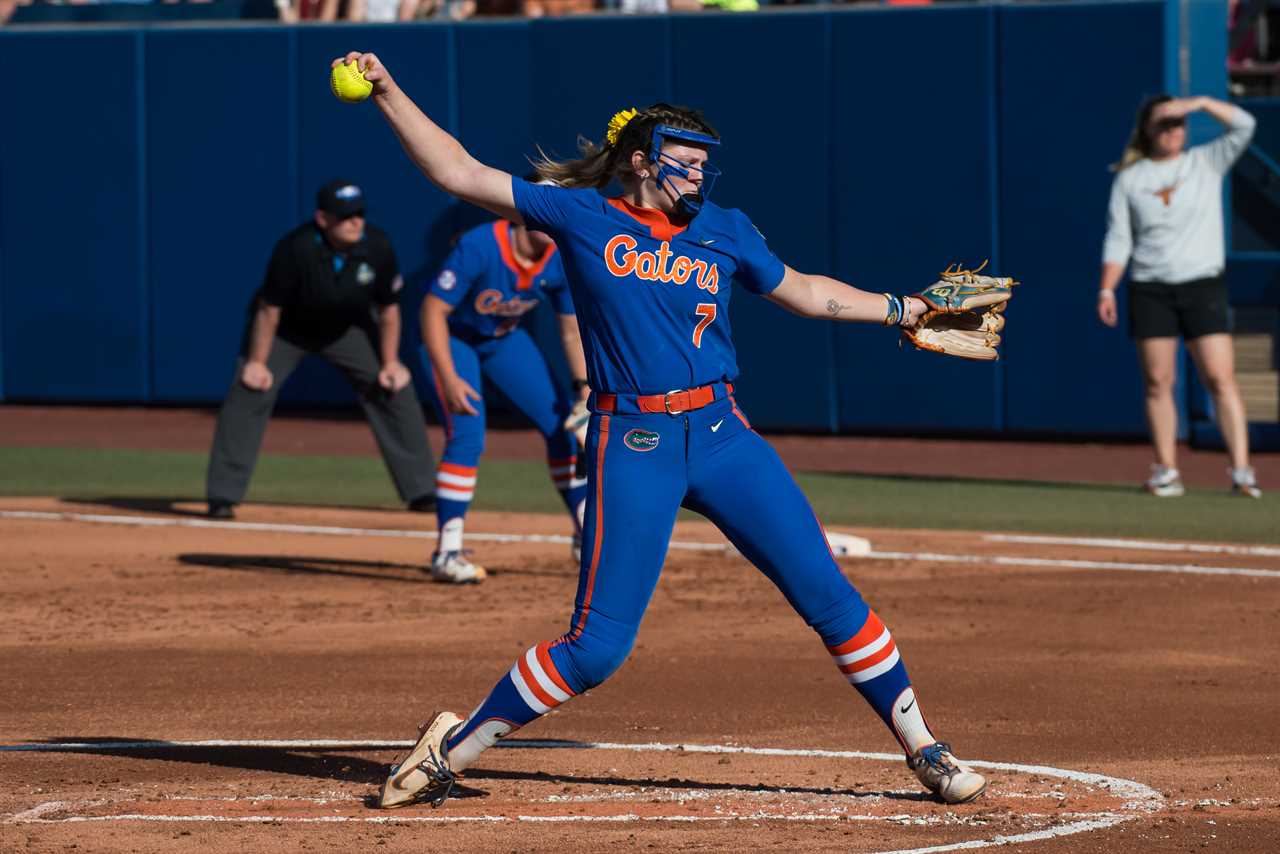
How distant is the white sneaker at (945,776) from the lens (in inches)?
232

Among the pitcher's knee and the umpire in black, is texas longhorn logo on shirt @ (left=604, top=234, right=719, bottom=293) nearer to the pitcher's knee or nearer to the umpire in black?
the pitcher's knee

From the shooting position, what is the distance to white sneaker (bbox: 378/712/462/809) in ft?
19.4

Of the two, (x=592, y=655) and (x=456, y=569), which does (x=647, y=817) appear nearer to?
(x=592, y=655)

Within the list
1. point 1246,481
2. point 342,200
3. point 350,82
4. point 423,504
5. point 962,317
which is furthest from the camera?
point 423,504

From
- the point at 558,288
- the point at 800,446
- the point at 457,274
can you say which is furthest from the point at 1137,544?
the point at 800,446

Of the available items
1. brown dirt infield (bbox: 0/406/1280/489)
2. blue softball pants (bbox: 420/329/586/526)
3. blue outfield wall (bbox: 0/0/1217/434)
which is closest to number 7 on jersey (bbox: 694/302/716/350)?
blue softball pants (bbox: 420/329/586/526)

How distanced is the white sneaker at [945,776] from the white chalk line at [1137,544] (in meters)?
5.45

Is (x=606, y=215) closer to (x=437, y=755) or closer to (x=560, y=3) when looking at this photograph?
(x=437, y=755)

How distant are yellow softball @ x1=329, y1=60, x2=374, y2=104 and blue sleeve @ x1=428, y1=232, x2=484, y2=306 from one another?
3970 millimetres

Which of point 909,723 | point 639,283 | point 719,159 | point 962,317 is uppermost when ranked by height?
point 719,159

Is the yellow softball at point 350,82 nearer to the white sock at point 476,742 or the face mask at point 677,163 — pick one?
the face mask at point 677,163

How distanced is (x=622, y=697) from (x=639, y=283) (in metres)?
2.38

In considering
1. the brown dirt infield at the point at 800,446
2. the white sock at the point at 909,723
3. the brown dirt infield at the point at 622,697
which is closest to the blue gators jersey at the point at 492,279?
the brown dirt infield at the point at 622,697

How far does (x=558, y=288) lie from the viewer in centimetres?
991
